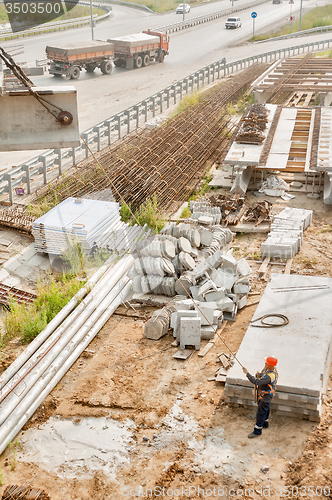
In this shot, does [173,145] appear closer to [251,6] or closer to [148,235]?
[148,235]

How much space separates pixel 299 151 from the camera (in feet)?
59.1

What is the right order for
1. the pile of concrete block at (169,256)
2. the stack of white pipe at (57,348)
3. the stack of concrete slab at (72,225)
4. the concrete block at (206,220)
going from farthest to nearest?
the concrete block at (206,220), the stack of concrete slab at (72,225), the pile of concrete block at (169,256), the stack of white pipe at (57,348)

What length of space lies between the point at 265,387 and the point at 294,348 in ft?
4.82

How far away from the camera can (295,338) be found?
9.05 meters

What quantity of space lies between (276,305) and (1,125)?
19.7 ft

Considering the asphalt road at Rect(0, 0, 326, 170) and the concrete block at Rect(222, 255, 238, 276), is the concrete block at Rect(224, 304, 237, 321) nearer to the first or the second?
the concrete block at Rect(222, 255, 238, 276)

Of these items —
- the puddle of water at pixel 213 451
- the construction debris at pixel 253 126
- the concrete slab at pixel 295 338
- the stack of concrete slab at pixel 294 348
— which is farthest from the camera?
the construction debris at pixel 253 126

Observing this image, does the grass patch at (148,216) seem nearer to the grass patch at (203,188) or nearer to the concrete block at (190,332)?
the grass patch at (203,188)

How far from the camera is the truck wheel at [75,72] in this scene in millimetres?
31006

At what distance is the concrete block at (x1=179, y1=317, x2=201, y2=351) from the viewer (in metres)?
9.77

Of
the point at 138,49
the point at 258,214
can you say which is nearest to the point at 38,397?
the point at 258,214

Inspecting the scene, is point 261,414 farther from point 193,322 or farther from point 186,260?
point 186,260

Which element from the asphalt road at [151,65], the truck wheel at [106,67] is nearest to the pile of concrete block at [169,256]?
the asphalt road at [151,65]

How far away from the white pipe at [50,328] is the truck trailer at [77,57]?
21.5m
